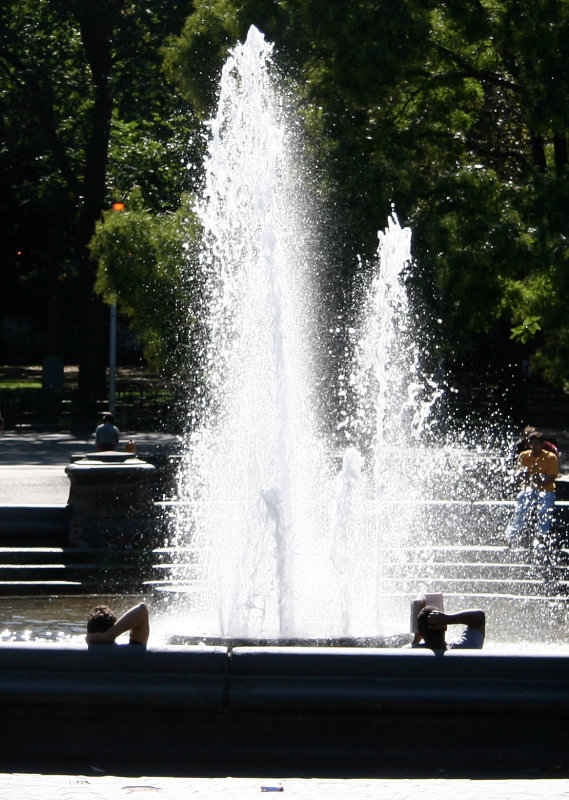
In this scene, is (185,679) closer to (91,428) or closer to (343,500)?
(343,500)

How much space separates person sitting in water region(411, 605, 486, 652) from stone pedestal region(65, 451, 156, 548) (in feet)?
16.0

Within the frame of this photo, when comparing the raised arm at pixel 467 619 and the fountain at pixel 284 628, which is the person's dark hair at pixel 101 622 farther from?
the raised arm at pixel 467 619

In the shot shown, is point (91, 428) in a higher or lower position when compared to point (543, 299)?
lower

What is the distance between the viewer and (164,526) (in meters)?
12.6

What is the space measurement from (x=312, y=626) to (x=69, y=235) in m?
33.5

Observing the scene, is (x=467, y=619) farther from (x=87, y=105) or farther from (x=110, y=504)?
(x=87, y=105)

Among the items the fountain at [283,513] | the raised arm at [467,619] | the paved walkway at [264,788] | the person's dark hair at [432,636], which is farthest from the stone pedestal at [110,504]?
the paved walkway at [264,788]

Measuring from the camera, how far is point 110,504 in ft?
40.7

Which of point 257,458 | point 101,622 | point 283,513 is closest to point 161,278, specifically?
point 257,458

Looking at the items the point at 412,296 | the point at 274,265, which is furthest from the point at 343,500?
the point at 412,296

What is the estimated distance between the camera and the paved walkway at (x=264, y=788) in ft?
19.2

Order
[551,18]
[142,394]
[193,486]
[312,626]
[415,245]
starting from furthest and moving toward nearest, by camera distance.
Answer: [142,394] < [415,245] < [551,18] < [193,486] < [312,626]

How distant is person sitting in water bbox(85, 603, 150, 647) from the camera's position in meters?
7.36

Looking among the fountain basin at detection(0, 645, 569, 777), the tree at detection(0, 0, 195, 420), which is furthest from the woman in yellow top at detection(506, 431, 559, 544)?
the tree at detection(0, 0, 195, 420)
